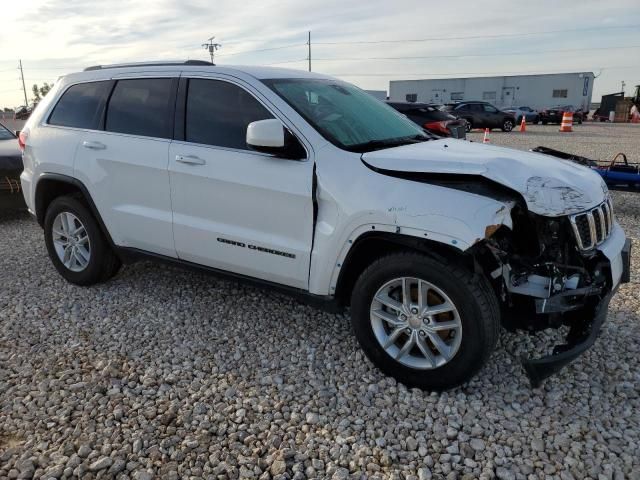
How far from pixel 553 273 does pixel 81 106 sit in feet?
12.8

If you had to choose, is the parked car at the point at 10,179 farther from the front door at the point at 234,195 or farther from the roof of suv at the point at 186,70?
the front door at the point at 234,195

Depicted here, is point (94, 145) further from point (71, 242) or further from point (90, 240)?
point (71, 242)

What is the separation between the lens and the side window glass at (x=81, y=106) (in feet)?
14.6

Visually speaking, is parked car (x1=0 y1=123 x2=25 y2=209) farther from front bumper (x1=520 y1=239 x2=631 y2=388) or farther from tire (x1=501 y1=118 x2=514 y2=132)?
tire (x1=501 y1=118 x2=514 y2=132)

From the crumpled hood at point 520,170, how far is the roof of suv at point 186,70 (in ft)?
3.74

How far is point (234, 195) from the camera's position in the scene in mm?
3625

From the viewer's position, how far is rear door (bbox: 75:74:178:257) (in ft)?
13.2

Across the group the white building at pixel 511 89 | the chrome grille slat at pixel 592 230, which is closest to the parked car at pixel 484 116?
the white building at pixel 511 89

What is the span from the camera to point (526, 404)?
10.2 feet

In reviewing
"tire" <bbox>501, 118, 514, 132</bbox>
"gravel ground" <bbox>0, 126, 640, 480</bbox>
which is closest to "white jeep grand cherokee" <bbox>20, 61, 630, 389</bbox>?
"gravel ground" <bbox>0, 126, 640, 480</bbox>

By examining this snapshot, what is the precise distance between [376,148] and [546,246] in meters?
1.19

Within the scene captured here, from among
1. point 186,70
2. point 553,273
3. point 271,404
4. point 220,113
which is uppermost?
point 186,70

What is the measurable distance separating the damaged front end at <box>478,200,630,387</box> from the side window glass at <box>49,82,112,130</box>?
3304 mm

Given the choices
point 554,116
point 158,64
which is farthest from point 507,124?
point 158,64
